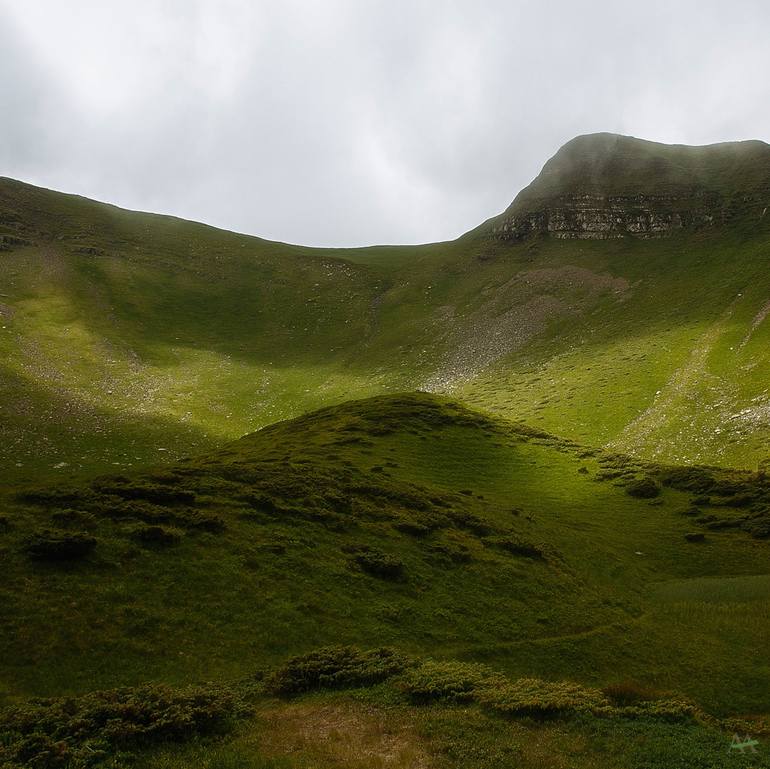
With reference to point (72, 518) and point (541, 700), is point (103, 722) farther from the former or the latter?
point (72, 518)

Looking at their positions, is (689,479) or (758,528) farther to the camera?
(689,479)

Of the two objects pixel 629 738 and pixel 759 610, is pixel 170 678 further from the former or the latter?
pixel 759 610

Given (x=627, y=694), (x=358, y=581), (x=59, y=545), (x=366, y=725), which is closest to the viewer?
(x=366, y=725)

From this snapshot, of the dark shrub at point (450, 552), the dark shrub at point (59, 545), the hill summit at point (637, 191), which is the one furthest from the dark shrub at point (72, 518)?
the hill summit at point (637, 191)

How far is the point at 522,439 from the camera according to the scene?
63875mm

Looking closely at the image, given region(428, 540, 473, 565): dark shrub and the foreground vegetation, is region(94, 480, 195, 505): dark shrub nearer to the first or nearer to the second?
the foreground vegetation

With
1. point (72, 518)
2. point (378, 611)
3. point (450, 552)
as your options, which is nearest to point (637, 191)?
point (450, 552)

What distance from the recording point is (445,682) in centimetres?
1683

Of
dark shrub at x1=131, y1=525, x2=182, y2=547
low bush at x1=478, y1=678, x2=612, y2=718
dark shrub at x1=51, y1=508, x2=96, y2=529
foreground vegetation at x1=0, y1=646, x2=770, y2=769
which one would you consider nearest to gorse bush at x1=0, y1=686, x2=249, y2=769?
foreground vegetation at x1=0, y1=646, x2=770, y2=769

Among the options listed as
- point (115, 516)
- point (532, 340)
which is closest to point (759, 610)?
point (115, 516)

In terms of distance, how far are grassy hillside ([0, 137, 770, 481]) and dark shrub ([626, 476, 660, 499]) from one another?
13.6m

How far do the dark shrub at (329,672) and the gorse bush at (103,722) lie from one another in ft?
6.71

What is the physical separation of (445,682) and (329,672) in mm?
4003

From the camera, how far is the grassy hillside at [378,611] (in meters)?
14.1
